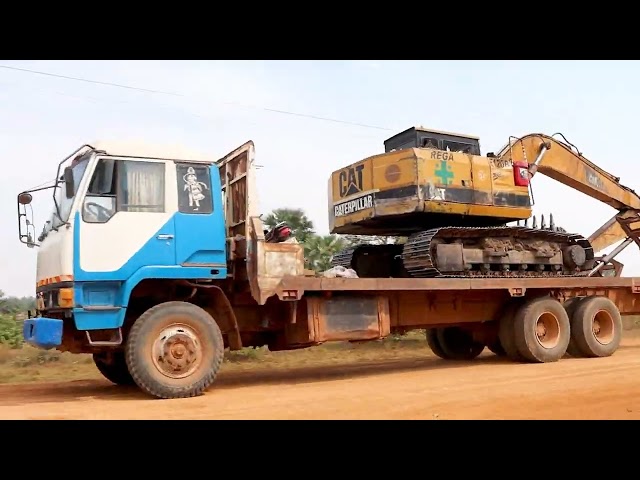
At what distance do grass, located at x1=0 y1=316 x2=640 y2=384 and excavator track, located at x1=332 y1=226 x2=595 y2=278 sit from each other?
3.10m

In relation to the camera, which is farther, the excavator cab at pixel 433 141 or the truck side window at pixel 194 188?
the excavator cab at pixel 433 141

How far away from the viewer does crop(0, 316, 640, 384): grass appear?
12.6m

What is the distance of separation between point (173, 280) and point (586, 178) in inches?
385

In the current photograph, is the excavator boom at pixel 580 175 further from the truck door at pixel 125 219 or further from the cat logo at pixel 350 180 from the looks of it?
the truck door at pixel 125 219

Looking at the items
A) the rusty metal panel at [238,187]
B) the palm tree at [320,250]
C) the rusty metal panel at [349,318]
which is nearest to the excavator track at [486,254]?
the rusty metal panel at [349,318]

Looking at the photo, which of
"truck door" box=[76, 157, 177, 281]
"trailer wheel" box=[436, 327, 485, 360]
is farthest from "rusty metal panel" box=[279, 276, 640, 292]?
"trailer wheel" box=[436, 327, 485, 360]

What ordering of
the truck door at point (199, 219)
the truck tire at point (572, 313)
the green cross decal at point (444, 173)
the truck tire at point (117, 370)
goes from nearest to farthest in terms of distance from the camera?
1. the truck door at point (199, 219)
2. the truck tire at point (117, 370)
3. the green cross decal at point (444, 173)
4. the truck tire at point (572, 313)

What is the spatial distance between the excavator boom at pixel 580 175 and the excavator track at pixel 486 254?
1474 millimetres

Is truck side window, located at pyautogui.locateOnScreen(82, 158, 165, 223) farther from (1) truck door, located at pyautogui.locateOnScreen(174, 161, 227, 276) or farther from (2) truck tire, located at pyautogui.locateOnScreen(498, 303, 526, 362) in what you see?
(2) truck tire, located at pyautogui.locateOnScreen(498, 303, 526, 362)

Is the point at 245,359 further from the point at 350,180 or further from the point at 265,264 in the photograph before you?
the point at 265,264

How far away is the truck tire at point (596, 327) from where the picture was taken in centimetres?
1148

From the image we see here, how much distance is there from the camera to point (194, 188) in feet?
26.9

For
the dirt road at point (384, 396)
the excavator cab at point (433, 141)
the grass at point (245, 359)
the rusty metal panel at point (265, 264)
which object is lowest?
the grass at point (245, 359)

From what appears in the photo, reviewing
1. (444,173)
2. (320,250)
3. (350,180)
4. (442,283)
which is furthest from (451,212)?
(320,250)
